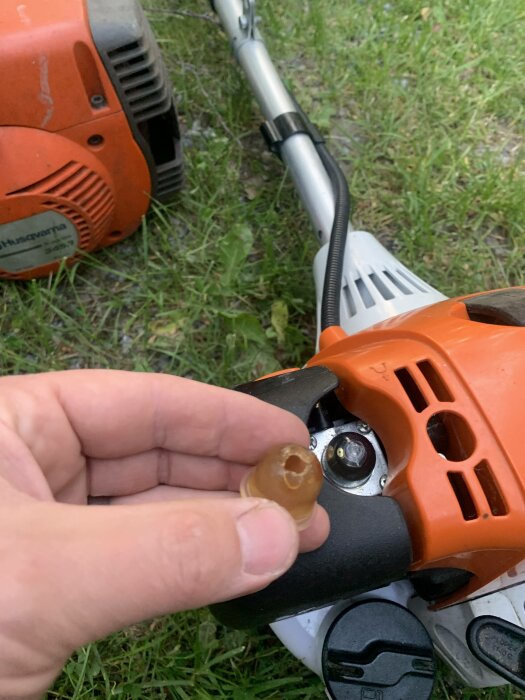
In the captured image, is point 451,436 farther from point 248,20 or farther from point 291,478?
point 248,20

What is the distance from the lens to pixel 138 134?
132cm

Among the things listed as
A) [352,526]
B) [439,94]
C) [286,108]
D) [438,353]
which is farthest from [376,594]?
[439,94]

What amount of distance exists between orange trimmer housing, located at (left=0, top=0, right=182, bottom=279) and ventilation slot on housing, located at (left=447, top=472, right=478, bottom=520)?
3.10 feet

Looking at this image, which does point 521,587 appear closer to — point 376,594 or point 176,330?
point 376,594

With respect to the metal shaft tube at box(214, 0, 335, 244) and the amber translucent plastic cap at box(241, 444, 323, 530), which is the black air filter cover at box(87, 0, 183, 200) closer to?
the metal shaft tube at box(214, 0, 335, 244)

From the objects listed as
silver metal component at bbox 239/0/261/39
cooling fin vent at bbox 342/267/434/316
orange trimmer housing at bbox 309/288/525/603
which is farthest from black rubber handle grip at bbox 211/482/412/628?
silver metal component at bbox 239/0/261/39

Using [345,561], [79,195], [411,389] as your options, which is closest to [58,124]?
A: [79,195]

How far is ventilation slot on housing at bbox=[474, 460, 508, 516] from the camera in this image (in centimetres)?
78

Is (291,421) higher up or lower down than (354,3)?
lower down

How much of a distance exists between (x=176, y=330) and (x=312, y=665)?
82 centimetres

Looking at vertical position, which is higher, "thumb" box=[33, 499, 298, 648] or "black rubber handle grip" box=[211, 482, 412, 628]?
"thumb" box=[33, 499, 298, 648]

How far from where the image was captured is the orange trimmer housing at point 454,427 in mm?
775

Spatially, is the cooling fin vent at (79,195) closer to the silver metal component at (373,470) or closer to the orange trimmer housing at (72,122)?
the orange trimmer housing at (72,122)

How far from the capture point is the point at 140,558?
1.93 ft
